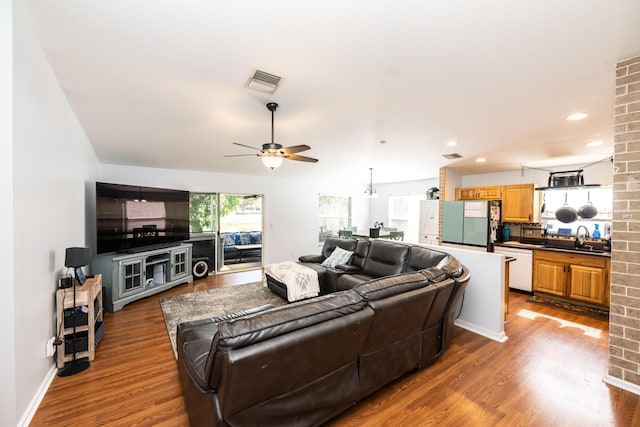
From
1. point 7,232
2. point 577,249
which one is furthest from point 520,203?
point 7,232

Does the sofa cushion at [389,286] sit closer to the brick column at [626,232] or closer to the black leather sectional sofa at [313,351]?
the black leather sectional sofa at [313,351]

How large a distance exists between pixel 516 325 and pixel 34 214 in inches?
198

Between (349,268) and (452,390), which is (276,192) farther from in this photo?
(452,390)

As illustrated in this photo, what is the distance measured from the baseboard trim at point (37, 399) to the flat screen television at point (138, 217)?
5.99 ft

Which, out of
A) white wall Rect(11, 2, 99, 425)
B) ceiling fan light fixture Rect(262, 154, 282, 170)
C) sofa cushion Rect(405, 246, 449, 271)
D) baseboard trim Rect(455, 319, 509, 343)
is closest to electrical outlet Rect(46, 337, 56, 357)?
white wall Rect(11, 2, 99, 425)

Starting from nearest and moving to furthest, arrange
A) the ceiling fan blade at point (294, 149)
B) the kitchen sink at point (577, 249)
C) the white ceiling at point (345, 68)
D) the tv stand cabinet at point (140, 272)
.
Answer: the white ceiling at point (345, 68)
the ceiling fan blade at point (294, 149)
the tv stand cabinet at point (140, 272)
the kitchen sink at point (577, 249)

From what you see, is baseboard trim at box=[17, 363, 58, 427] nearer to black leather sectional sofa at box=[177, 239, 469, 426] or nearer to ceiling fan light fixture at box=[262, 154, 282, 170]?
black leather sectional sofa at box=[177, 239, 469, 426]

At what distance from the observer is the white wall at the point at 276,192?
17.1ft

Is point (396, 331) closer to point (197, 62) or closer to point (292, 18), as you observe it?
point (292, 18)

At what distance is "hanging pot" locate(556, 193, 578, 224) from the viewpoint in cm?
450

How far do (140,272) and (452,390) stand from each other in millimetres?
4427

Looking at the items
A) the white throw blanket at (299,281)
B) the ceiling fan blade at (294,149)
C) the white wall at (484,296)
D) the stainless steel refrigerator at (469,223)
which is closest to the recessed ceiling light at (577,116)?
the stainless steel refrigerator at (469,223)

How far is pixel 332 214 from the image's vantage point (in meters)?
8.07

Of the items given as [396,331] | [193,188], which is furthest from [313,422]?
[193,188]
